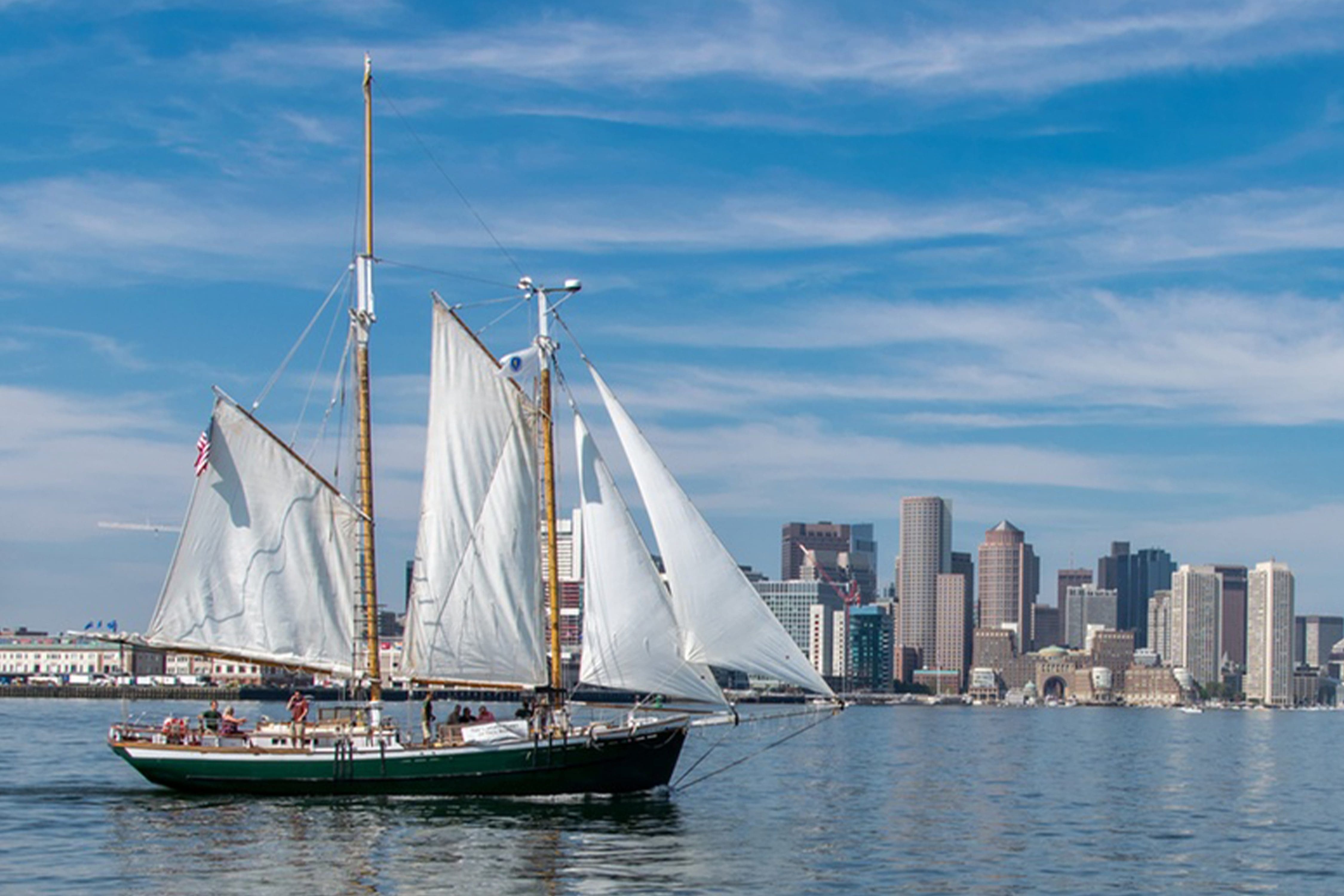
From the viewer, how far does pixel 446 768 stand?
186ft

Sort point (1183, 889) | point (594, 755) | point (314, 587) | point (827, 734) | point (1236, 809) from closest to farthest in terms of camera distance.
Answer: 1. point (1183, 889)
2. point (594, 755)
3. point (314, 587)
4. point (1236, 809)
5. point (827, 734)

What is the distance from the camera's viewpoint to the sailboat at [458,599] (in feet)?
184

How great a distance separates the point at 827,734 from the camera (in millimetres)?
150375

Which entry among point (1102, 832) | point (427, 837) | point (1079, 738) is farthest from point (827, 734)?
point (427, 837)

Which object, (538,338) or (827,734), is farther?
(827,734)

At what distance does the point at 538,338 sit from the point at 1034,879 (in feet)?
81.8

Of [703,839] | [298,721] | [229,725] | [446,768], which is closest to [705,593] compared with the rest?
[703,839]

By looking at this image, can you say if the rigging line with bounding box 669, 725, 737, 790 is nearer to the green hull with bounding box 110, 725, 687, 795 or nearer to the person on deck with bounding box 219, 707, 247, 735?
the green hull with bounding box 110, 725, 687, 795

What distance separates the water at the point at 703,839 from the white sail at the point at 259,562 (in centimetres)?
544

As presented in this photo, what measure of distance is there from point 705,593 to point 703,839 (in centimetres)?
760

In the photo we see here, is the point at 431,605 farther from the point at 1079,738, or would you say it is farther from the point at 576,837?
the point at 1079,738

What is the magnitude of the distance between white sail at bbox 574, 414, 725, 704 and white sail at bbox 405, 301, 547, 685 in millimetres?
2520

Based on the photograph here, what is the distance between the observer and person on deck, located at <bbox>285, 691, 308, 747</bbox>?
58562 mm

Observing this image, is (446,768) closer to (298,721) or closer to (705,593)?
(298,721)
